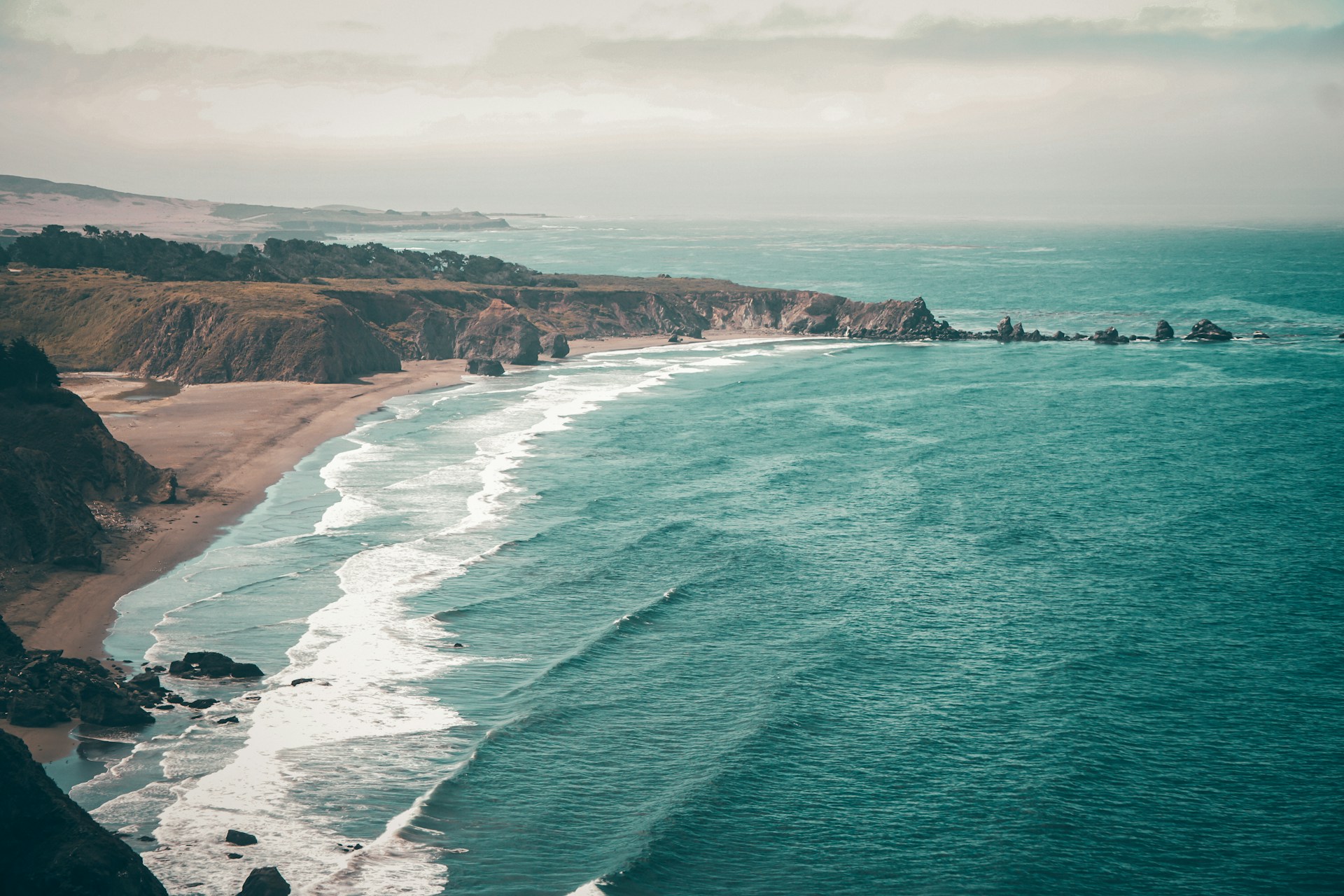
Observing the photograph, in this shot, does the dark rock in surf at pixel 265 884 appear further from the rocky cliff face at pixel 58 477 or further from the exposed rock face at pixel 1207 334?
the exposed rock face at pixel 1207 334

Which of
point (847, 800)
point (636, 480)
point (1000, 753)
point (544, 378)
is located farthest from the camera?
point (544, 378)

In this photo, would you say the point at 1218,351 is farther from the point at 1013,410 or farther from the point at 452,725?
the point at 452,725

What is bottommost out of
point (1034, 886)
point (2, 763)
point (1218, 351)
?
point (1034, 886)

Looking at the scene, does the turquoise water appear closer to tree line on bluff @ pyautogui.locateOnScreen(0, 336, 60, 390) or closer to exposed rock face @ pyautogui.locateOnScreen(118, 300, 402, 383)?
tree line on bluff @ pyautogui.locateOnScreen(0, 336, 60, 390)

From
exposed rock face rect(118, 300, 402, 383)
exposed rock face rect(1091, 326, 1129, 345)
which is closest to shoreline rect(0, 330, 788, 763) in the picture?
exposed rock face rect(118, 300, 402, 383)

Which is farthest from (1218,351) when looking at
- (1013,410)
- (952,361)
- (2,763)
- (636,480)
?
(2,763)

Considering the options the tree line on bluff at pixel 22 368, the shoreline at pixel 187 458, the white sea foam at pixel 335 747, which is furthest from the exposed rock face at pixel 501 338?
the white sea foam at pixel 335 747

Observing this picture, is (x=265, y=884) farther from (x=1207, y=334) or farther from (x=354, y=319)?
(x=1207, y=334)

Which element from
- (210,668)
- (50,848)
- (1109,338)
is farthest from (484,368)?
(50,848)
